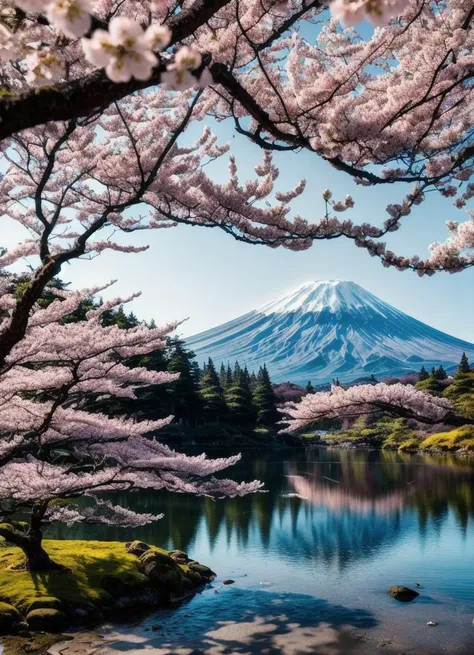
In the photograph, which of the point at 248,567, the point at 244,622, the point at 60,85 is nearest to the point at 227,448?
the point at 248,567

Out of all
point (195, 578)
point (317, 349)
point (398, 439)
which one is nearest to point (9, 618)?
point (195, 578)

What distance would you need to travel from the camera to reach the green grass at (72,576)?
30.4 ft

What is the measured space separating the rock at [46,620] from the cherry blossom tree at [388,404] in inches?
210

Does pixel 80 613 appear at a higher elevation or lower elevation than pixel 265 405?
lower

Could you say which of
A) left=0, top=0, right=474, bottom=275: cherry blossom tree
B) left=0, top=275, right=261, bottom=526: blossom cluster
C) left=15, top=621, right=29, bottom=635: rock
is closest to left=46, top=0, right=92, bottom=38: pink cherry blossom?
left=0, top=0, right=474, bottom=275: cherry blossom tree

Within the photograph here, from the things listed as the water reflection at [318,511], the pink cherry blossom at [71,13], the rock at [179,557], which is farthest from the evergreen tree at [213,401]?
the pink cherry blossom at [71,13]

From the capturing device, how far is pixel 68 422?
27.0 ft

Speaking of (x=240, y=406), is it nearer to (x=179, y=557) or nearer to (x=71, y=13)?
(x=179, y=557)

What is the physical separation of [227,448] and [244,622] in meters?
30.4

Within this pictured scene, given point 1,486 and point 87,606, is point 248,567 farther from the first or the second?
point 1,486

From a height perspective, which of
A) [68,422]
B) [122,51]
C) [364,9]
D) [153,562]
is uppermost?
[364,9]

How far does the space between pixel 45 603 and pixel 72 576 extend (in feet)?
3.39

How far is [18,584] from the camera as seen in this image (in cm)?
943

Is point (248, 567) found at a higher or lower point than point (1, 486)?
lower
